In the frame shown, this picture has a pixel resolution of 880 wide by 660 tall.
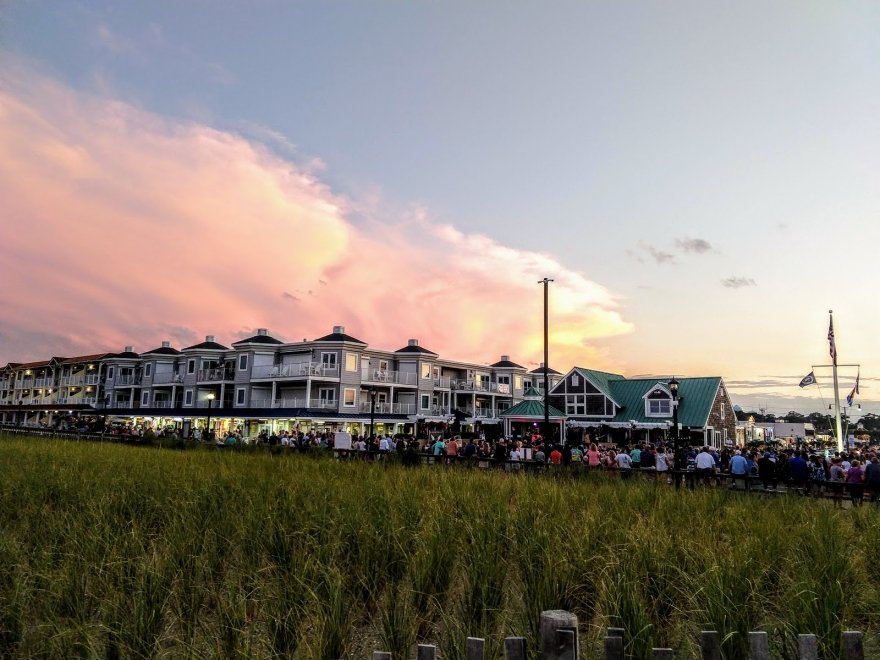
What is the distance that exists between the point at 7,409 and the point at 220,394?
31305 mm

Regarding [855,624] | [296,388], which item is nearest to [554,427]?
[296,388]

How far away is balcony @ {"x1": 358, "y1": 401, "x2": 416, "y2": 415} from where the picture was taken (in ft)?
152

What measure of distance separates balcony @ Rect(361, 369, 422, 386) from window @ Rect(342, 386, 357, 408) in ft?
4.71

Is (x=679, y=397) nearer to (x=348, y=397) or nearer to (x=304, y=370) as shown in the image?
(x=348, y=397)

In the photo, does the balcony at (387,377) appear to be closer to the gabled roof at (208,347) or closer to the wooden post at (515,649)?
the gabled roof at (208,347)

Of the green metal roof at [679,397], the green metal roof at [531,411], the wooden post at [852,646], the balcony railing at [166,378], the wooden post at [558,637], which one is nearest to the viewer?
the wooden post at [558,637]

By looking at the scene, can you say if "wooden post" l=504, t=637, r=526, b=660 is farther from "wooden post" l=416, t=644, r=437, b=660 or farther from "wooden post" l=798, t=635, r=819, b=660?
"wooden post" l=798, t=635, r=819, b=660

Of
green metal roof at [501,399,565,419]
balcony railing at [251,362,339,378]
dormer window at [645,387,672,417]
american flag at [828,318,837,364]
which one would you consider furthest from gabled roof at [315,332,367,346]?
american flag at [828,318,837,364]

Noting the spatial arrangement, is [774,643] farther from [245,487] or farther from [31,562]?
[245,487]

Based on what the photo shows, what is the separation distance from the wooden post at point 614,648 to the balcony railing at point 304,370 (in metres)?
42.3

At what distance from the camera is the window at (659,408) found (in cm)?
4222

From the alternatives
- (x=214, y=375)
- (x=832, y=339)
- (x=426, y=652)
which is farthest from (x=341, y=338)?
(x=426, y=652)

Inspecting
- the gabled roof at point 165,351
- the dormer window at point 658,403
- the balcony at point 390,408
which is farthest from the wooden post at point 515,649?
the gabled roof at point 165,351

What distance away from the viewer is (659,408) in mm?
42719
